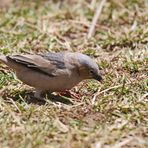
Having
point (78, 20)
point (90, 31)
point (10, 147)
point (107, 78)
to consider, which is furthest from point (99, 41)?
point (10, 147)

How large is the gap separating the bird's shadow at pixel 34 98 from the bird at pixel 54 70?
75mm

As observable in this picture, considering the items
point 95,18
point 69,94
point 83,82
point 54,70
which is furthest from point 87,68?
point 95,18

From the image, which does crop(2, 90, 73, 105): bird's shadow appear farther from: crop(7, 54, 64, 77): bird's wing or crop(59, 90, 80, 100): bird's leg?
crop(7, 54, 64, 77): bird's wing

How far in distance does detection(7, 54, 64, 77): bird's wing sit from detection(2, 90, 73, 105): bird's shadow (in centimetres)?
29

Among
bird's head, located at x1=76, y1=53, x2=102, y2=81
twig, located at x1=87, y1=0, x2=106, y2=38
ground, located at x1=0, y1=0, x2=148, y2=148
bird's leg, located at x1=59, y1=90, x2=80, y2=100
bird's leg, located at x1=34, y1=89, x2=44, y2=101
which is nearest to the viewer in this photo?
ground, located at x1=0, y1=0, x2=148, y2=148

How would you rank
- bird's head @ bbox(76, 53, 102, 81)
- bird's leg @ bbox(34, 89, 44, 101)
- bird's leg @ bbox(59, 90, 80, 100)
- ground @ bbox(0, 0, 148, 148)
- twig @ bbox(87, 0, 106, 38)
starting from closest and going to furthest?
ground @ bbox(0, 0, 148, 148), bird's head @ bbox(76, 53, 102, 81), bird's leg @ bbox(34, 89, 44, 101), bird's leg @ bbox(59, 90, 80, 100), twig @ bbox(87, 0, 106, 38)

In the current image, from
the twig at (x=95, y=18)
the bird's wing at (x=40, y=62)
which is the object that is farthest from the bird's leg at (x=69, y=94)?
the twig at (x=95, y=18)

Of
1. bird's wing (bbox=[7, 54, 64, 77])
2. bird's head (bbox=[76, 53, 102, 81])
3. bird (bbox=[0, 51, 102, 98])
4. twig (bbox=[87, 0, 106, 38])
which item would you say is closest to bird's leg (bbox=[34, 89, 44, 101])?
bird (bbox=[0, 51, 102, 98])

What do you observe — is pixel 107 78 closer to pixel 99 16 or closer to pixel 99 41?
pixel 99 41

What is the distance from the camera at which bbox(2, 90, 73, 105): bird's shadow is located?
596cm

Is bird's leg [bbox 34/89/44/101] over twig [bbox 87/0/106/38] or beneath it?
beneath

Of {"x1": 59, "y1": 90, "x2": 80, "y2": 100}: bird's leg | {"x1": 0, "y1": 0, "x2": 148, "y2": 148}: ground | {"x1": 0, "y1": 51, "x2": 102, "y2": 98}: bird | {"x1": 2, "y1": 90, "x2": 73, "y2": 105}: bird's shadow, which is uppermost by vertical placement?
{"x1": 0, "y1": 51, "x2": 102, "y2": 98}: bird

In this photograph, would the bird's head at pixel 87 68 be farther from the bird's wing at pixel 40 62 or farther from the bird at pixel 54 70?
the bird's wing at pixel 40 62

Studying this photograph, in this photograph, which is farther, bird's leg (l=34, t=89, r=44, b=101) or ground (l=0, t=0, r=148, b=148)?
bird's leg (l=34, t=89, r=44, b=101)
